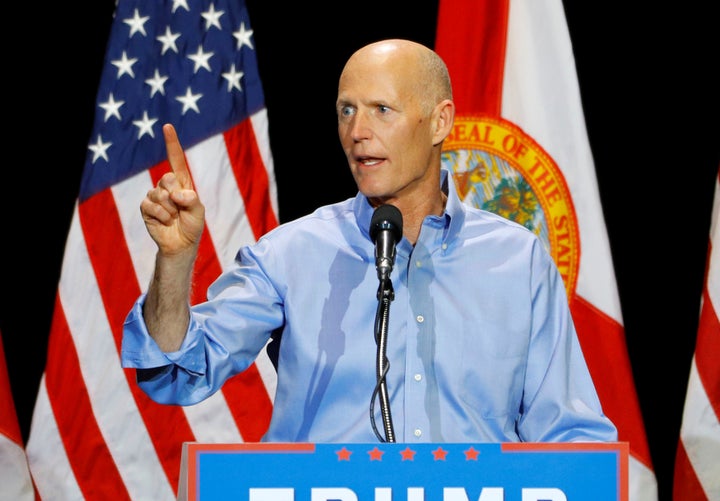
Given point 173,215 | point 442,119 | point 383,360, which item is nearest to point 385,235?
point 383,360

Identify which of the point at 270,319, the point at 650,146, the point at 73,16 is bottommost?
the point at 270,319

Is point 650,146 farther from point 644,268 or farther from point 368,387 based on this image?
point 368,387

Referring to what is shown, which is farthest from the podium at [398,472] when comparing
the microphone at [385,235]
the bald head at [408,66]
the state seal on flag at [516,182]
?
the state seal on flag at [516,182]

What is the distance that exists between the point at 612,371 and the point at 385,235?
185 centimetres

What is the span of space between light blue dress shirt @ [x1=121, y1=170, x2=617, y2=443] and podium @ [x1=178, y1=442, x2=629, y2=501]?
0.45m

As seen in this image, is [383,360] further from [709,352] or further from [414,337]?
[709,352]

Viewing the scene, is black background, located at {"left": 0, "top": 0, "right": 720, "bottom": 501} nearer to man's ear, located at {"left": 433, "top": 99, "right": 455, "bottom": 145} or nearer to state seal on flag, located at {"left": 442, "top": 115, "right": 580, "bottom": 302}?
state seal on flag, located at {"left": 442, "top": 115, "right": 580, "bottom": 302}

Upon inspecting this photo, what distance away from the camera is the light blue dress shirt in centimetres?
177

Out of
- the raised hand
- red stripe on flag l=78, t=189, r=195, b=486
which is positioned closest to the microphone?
the raised hand

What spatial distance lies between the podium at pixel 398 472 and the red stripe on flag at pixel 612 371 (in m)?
1.88

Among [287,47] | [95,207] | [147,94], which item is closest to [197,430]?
[95,207]

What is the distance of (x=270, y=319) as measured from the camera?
1835 mm

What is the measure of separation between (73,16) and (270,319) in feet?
6.59

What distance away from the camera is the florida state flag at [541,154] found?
10.3 feet
